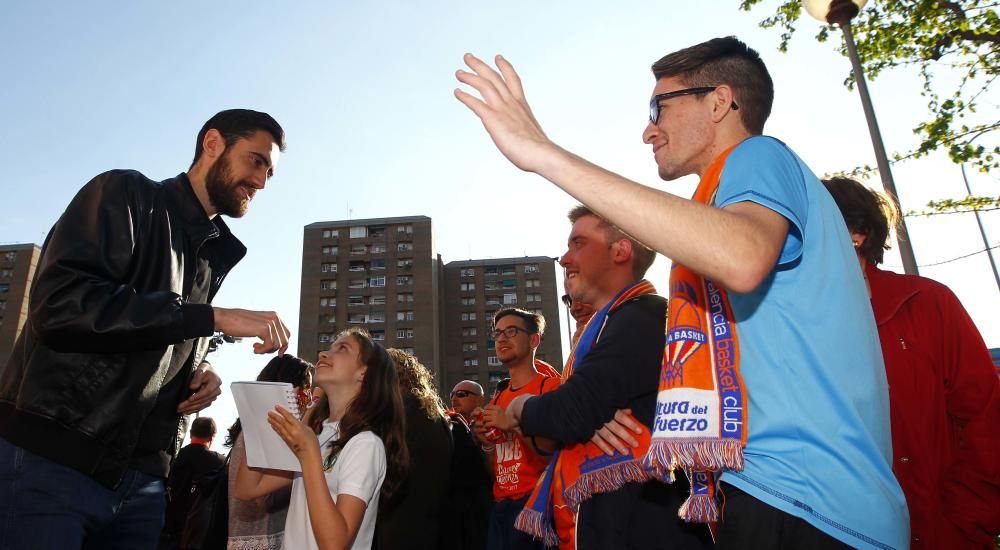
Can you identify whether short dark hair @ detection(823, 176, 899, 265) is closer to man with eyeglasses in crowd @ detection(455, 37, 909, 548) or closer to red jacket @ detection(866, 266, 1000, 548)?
red jacket @ detection(866, 266, 1000, 548)

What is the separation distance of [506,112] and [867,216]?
2.44 m

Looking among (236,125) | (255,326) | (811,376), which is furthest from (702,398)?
(236,125)

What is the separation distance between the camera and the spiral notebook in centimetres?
294

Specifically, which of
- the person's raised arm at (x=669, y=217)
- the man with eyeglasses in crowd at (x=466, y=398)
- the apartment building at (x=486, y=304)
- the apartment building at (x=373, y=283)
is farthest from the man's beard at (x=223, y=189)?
the apartment building at (x=486, y=304)

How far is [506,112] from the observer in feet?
5.44

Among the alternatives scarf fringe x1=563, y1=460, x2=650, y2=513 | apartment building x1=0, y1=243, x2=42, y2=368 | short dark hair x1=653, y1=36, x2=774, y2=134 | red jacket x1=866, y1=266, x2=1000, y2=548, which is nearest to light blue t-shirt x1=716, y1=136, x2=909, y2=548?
short dark hair x1=653, y1=36, x2=774, y2=134

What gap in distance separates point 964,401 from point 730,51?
6.79 ft

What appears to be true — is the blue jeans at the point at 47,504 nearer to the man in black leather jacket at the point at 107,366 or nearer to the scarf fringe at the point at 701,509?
the man in black leather jacket at the point at 107,366

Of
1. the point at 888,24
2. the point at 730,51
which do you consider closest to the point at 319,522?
the point at 730,51

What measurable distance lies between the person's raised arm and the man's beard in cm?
223

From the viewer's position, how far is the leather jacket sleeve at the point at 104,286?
7.54ft

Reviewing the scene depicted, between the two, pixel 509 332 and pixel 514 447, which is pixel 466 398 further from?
pixel 514 447

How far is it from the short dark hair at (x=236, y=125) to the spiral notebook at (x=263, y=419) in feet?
4.45

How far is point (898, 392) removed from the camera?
9.29 ft
